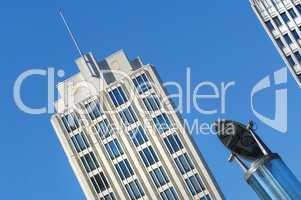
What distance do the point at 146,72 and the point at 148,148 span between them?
10778 mm

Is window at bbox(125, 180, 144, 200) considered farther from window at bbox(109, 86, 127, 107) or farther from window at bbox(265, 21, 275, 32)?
window at bbox(265, 21, 275, 32)

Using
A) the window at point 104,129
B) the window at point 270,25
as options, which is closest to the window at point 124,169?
the window at point 104,129

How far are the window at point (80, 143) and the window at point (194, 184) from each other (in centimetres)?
1532

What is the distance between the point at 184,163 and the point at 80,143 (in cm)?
1520

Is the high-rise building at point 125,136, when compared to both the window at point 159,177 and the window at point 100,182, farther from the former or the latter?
the window at point 159,177

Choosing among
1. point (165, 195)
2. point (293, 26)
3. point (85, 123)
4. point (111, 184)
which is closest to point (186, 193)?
point (165, 195)

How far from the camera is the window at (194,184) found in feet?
292

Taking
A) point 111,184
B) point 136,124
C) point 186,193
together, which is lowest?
point 186,193

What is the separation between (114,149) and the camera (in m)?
94.3

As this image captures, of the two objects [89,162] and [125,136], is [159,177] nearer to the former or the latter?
[125,136]

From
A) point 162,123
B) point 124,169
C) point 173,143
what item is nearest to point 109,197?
point 124,169

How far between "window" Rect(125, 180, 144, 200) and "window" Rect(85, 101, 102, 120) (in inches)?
440

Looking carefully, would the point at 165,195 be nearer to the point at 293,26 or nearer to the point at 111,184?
the point at 111,184

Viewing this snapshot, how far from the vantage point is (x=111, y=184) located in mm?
92375
